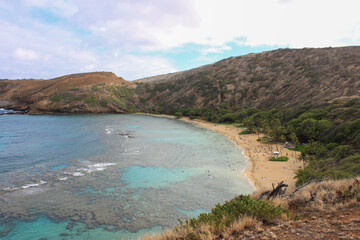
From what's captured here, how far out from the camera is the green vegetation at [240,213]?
9.02 metres

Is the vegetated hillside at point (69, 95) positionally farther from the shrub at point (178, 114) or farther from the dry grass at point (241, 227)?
the dry grass at point (241, 227)

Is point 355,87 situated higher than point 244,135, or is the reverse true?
point 355,87

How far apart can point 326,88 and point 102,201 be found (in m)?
70.6

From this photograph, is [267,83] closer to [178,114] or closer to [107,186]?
[178,114]

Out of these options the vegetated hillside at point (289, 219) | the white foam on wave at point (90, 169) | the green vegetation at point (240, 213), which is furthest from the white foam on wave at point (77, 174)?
the green vegetation at point (240, 213)

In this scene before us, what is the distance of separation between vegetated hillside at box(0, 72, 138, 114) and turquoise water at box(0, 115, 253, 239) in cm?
6378

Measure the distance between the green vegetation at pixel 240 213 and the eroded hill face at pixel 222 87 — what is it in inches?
2405

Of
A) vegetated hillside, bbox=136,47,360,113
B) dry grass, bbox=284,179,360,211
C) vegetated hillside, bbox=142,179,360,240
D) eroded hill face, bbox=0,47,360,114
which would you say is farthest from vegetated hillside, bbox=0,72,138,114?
dry grass, bbox=284,179,360,211

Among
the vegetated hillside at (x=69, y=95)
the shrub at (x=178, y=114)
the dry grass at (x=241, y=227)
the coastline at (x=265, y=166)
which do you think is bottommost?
the coastline at (x=265, y=166)

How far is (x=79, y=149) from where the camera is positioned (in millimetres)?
38750

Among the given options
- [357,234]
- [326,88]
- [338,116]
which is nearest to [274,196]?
[357,234]

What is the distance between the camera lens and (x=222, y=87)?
103188 mm

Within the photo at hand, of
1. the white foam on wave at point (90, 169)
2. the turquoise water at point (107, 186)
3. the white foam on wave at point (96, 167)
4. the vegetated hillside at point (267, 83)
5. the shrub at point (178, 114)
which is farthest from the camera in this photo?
the shrub at point (178, 114)

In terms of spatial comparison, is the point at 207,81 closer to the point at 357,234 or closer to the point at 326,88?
the point at 326,88
